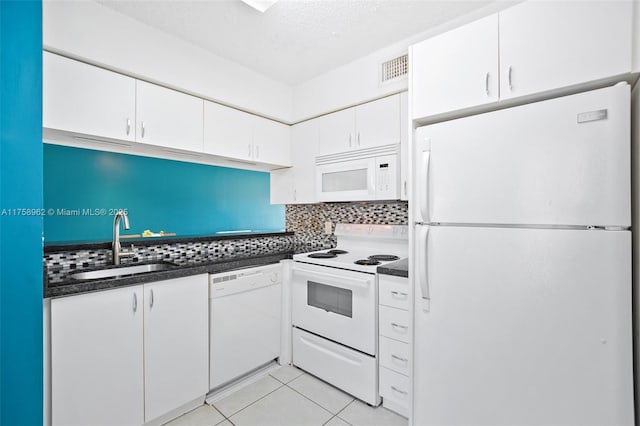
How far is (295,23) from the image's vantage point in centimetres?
192

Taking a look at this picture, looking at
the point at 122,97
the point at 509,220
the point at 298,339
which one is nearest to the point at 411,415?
the point at 298,339

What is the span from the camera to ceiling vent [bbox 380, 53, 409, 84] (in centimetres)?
212

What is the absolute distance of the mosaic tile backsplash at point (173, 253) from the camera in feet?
5.82

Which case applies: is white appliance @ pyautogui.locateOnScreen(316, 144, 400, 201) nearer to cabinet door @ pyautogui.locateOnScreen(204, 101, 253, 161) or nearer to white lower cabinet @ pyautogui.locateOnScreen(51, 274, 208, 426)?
cabinet door @ pyautogui.locateOnScreen(204, 101, 253, 161)

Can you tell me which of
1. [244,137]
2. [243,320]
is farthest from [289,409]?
[244,137]

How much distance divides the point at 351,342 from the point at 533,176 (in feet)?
4.94

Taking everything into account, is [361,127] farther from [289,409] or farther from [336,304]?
[289,409]

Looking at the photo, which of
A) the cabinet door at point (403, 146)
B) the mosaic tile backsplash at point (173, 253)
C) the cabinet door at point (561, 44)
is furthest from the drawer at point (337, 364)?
the cabinet door at point (561, 44)

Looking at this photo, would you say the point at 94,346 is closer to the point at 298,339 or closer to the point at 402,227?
the point at 298,339

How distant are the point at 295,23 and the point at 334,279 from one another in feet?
5.82

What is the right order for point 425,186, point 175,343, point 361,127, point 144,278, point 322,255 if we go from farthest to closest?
point 322,255 < point 361,127 < point 175,343 < point 144,278 < point 425,186

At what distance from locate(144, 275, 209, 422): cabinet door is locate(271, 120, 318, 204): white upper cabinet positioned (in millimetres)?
1215

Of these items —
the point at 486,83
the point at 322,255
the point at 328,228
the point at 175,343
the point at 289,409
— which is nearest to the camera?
→ the point at 486,83

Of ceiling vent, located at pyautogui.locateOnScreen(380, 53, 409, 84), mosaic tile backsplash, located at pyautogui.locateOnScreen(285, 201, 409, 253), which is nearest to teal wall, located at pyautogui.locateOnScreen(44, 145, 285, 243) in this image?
mosaic tile backsplash, located at pyautogui.locateOnScreen(285, 201, 409, 253)
